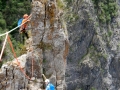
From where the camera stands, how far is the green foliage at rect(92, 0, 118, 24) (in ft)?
193

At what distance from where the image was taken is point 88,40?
5712 cm

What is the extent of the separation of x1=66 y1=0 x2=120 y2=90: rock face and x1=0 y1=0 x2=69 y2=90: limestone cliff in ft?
126

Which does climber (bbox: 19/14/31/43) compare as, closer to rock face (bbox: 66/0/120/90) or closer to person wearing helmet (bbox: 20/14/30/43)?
person wearing helmet (bbox: 20/14/30/43)

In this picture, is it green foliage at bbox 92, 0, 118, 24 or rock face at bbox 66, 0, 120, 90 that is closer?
rock face at bbox 66, 0, 120, 90

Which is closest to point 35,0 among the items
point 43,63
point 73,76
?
point 43,63

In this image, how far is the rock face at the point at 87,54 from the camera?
55.6 meters

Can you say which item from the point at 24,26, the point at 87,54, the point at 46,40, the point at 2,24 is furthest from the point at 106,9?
the point at 46,40

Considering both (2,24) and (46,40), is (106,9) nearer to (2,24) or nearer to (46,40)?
(2,24)

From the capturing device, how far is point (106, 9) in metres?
60.5

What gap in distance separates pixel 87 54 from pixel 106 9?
976cm

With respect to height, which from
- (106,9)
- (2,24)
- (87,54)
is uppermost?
(106,9)

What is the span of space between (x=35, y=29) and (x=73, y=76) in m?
40.9

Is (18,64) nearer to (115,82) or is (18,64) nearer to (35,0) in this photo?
(35,0)

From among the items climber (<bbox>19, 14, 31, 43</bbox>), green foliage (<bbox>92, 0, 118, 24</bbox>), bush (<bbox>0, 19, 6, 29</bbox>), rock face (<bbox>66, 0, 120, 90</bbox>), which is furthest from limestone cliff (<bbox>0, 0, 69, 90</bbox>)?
green foliage (<bbox>92, 0, 118, 24</bbox>)
